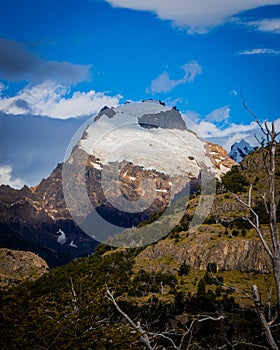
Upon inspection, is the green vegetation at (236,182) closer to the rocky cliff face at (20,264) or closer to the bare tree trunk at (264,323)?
the rocky cliff face at (20,264)

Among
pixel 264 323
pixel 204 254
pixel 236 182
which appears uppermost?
pixel 236 182

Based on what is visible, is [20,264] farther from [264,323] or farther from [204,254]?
[264,323]

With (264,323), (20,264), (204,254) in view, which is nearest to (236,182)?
(204,254)

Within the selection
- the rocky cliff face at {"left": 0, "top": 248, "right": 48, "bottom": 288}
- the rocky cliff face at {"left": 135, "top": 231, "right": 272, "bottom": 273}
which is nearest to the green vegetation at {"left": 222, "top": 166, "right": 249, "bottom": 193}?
the rocky cliff face at {"left": 135, "top": 231, "right": 272, "bottom": 273}

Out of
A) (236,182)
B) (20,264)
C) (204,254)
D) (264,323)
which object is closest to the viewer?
(264,323)

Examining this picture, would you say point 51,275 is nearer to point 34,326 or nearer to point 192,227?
point 192,227

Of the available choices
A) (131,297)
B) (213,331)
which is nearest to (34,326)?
(213,331)

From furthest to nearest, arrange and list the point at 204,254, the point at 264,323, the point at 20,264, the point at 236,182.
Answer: the point at 20,264 < the point at 236,182 < the point at 204,254 < the point at 264,323

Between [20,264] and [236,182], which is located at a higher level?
[236,182]

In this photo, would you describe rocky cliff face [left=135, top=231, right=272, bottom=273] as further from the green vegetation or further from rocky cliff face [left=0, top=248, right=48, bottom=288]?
rocky cliff face [left=0, top=248, right=48, bottom=288]

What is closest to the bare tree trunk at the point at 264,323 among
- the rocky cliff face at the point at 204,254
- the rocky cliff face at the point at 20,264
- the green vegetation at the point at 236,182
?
the rocky cliff face at the point at 204,254

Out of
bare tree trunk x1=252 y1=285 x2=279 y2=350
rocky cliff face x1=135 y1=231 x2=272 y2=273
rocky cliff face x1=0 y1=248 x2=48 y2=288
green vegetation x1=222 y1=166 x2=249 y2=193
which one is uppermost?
green vegetation x1=222 y1=166 x2=249 y2=193

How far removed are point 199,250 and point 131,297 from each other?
22.5 meters

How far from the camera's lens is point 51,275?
428 ft
